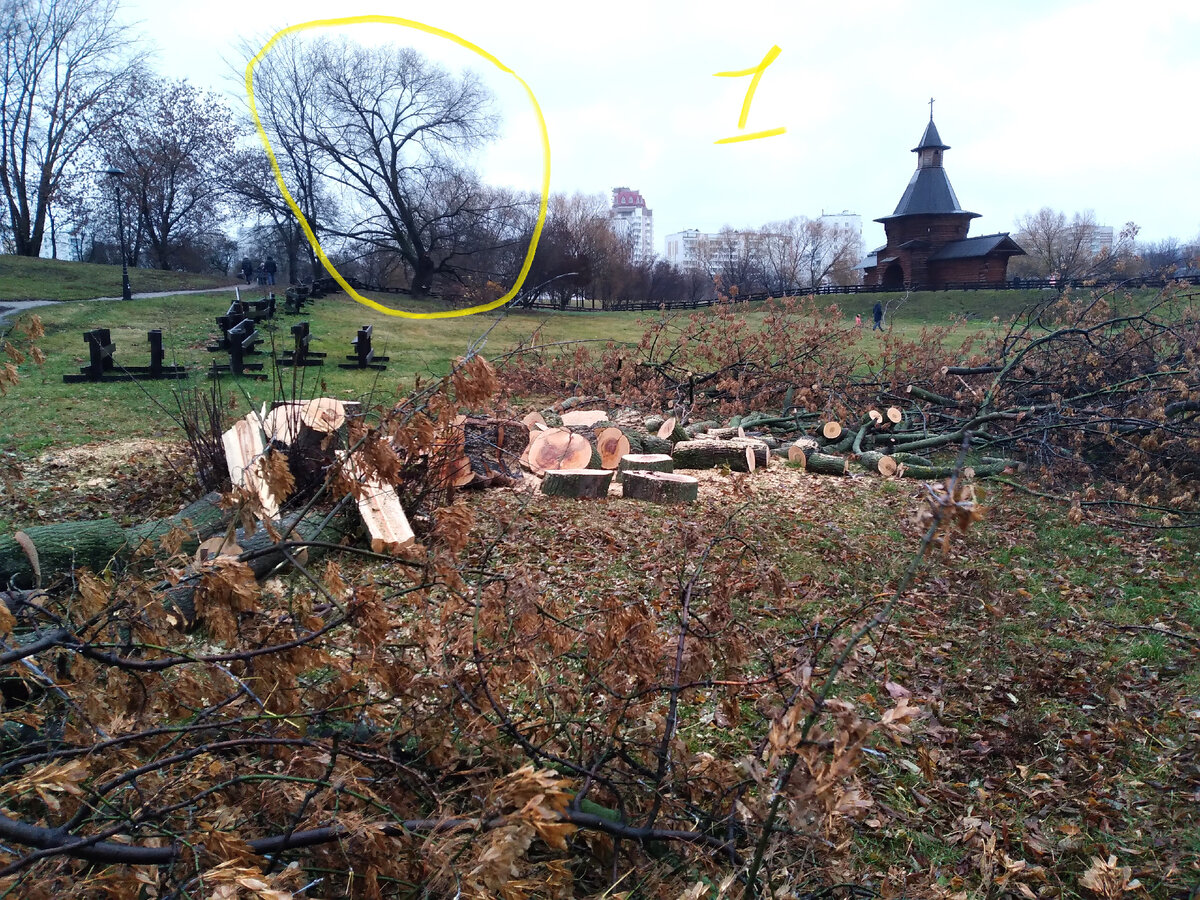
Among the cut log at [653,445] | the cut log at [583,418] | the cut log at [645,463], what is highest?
the cut log at [583,418]

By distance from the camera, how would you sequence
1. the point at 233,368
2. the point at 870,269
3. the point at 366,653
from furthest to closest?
the point at 870,269 → the point at 233,368 → the point at 366,653

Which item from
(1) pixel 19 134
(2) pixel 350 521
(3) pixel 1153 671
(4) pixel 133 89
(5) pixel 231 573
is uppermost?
(4) pixel 133 89

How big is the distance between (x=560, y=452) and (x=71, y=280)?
2600cm

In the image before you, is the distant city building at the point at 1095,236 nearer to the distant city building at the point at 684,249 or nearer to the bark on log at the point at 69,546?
Result: the distant city building at the point at 684,249

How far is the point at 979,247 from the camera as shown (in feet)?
110

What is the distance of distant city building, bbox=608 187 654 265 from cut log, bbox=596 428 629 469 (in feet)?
6.71

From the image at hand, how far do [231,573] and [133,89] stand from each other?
34.7 m

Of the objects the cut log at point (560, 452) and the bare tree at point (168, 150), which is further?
the bare tree at point (168, 150)

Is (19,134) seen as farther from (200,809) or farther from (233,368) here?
(200,809)

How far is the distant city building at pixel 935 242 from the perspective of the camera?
3344cm

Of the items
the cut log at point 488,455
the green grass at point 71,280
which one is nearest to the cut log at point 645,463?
the cut log at point 488,455

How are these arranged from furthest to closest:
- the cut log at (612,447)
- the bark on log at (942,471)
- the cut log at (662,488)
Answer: the cut log at (612,447)
the bark on log at (942,471)
the cut log at (662,488)

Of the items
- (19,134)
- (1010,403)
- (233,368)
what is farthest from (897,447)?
(19,134)

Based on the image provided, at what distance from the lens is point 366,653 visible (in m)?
2.18
